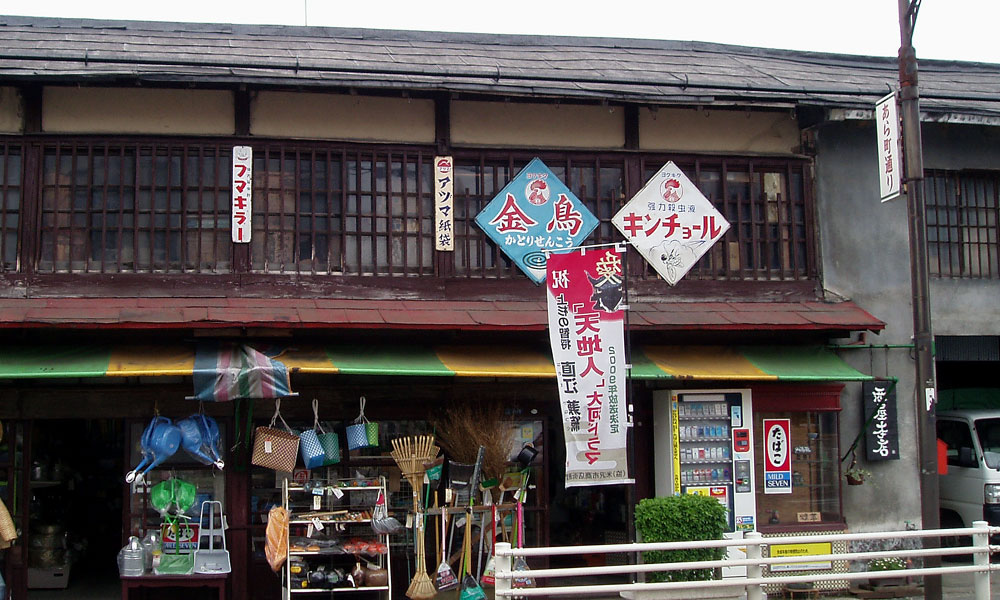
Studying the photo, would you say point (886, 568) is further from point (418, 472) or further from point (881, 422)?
point (418, 472)

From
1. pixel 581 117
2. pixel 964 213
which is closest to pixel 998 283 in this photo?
pixel 964 213

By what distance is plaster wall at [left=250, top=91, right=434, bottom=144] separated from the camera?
12.2 metres

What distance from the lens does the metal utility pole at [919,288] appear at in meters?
10.1

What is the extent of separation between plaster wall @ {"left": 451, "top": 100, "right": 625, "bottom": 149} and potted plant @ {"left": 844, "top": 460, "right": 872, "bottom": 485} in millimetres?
5355

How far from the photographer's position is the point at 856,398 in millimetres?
13344

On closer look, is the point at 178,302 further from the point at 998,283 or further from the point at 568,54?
the point at 998,283

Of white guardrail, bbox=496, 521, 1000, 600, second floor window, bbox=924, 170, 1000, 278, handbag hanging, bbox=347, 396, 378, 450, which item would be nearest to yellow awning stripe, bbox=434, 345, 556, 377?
handbag hanging, bbox=347, 396, 378, 450

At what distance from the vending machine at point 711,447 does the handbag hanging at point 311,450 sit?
4380 millimetres

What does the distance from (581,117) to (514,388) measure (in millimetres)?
3765

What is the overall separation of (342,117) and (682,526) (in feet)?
21.6

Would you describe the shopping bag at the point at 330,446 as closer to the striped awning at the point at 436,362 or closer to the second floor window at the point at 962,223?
the striped awning at the point at 436,362

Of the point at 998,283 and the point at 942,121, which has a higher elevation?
the point at 942,121

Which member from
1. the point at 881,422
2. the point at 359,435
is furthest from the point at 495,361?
the point at 881,422

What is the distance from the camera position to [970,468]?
1459 centimetres
